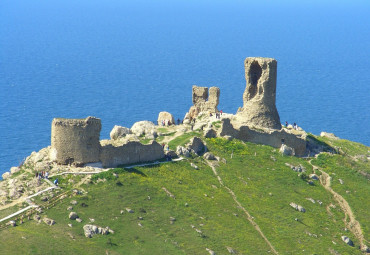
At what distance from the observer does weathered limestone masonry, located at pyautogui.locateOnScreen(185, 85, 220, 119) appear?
369 ft

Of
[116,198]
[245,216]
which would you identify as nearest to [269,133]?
[245,216]

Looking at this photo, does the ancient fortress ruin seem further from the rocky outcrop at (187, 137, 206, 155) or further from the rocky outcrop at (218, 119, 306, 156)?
the rocky outcrop at (187, 137, 206, 155)

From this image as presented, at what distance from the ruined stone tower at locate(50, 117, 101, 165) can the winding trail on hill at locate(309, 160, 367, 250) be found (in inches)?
976

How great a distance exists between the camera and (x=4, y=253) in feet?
240

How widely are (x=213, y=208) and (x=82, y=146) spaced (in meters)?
13.3

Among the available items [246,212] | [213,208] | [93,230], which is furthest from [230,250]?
[93,230]

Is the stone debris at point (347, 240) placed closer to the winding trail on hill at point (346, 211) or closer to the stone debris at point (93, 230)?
the winding trail on hill at point (346, 211)

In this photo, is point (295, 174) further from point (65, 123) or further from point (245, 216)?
point (65, 123)

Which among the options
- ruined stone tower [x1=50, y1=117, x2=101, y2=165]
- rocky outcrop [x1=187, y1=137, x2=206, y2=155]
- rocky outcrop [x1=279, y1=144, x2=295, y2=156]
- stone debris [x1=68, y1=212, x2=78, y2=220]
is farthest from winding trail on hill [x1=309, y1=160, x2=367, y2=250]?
stone debris [x1=68, y1=212, x2=78, y2=220]

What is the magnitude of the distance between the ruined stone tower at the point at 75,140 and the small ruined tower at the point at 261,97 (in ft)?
79.8

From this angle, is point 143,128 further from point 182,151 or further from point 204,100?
point 204,100

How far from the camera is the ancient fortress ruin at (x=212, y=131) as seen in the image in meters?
88.7

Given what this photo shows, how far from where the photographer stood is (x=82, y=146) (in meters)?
88.9

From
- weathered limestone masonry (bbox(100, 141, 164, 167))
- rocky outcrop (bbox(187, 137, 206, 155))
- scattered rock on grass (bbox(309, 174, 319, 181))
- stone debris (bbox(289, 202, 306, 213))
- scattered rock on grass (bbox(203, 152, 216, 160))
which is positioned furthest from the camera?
scattered rock on grass (bbox(309, 174, 319, 181))
